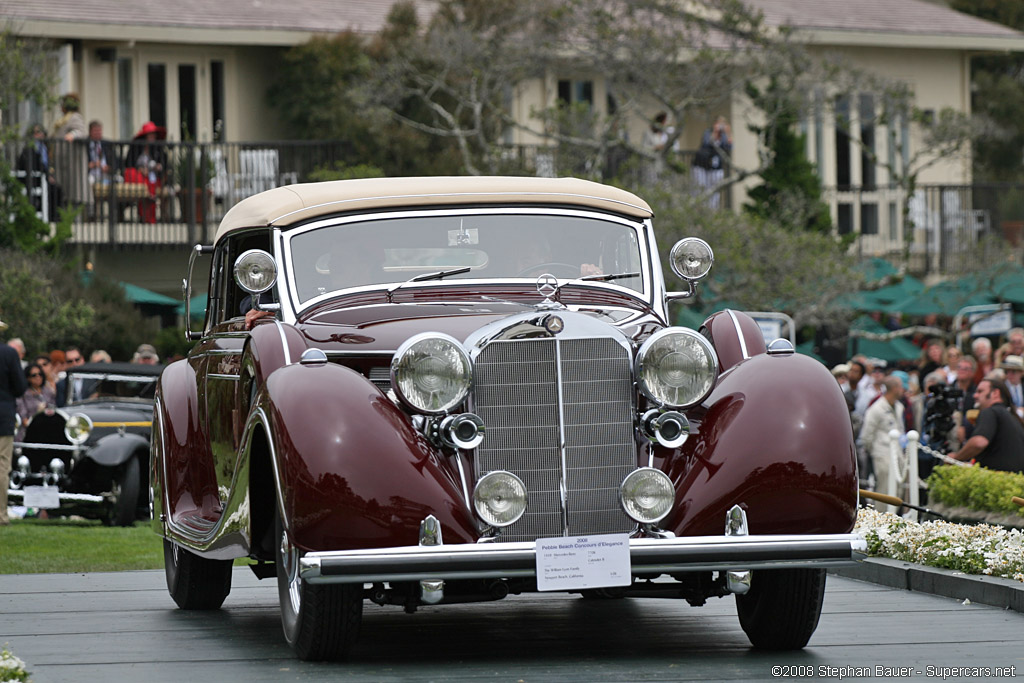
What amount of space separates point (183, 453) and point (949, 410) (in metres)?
9.26

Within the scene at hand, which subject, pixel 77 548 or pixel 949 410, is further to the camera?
pixel 949 410

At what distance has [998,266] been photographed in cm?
2872

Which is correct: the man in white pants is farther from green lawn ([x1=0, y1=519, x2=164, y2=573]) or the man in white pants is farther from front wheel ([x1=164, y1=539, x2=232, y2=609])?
front wheel ([x1=164, y1=539, x2=232, y2=609])

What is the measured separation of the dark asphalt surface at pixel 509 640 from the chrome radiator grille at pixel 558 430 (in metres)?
0.66

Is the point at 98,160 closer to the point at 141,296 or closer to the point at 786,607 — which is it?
the point at 141,296

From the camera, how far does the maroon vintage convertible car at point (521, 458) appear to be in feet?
23.2

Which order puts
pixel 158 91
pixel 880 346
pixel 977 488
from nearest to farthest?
pixel 977 488 → pixel 880 346 → pixel 158 91

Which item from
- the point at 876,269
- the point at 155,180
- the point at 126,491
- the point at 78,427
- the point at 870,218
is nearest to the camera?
the point at 126,491

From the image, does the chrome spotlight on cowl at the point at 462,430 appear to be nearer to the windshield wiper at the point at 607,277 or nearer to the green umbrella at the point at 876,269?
the windshield wiper at the point at 607,277

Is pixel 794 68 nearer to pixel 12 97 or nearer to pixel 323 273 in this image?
pixel 12 97

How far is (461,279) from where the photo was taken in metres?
8.70

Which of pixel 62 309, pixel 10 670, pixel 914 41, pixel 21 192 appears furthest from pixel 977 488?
pixel 914 41

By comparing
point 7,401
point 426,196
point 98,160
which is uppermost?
point 98,160

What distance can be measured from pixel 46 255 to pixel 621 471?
19.7 m
